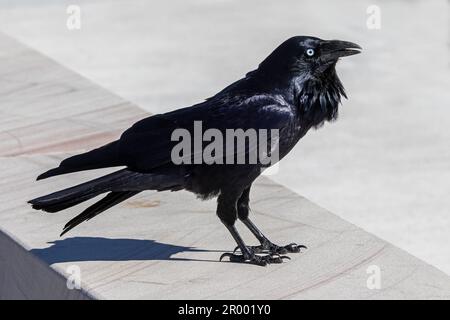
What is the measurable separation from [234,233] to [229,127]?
447mm

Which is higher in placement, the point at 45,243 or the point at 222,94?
the point at 222,94

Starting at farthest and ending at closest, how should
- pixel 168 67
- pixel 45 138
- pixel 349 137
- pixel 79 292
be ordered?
pixel 168 67, pixel 349 137, pixel 45 138, pixel 79 292

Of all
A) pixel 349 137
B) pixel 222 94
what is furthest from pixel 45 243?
pixel 349 137

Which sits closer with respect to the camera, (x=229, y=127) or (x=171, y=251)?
(x=229, y=127)

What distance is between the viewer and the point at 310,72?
5.54m

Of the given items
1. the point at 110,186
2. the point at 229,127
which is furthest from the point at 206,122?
the point at 110,186

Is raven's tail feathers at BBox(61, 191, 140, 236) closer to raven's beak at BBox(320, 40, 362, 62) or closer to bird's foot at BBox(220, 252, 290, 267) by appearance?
bird's foot at BBox(220, 252, 290, 267)

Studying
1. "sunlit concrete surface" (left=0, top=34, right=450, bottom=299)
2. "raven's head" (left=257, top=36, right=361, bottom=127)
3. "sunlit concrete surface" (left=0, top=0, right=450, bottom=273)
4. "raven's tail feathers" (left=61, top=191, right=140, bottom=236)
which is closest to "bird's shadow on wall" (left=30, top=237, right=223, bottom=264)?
"sunlit concrete surface" (left=0, top=34, right=450, bottom=299)

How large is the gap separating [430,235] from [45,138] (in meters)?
2.07

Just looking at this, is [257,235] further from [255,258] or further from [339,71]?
[339,71]

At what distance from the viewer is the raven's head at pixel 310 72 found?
552 centimetres

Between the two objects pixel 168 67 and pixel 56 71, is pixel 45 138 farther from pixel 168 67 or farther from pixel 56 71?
→ pixel 168 67

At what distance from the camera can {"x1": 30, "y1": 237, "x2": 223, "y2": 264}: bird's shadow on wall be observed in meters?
5.68
